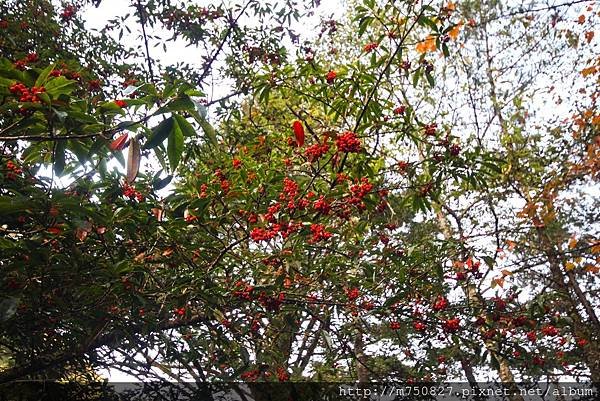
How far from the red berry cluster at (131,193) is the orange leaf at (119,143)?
0.67 m

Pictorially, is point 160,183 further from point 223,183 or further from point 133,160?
point 133,160

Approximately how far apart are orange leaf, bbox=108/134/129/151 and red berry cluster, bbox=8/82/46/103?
258mm

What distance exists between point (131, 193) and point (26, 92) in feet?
2.92

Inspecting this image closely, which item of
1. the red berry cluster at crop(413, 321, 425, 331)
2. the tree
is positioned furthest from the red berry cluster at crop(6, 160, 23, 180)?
the red berry cluster at crop(413, 321, 425, 331)

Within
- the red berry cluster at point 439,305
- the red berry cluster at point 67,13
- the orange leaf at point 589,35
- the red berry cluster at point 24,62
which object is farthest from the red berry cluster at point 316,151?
the orange leaf at point 589,35

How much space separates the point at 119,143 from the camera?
1.54m

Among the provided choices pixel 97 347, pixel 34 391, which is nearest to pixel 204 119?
pixel 97 347

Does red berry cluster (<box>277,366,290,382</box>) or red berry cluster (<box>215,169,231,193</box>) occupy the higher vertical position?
red berry cluster (<box>215,169,231,193</box>)

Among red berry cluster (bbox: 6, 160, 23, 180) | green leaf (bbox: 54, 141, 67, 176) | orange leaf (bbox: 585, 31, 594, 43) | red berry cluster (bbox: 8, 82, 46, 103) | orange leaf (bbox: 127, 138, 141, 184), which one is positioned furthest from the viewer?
orange leaf (bbox: 585, 31, 594, 43)

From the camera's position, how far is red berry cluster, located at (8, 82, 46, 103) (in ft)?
4.42

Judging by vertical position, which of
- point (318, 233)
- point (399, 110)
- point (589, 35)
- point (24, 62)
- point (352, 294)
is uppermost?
point (589, 35)

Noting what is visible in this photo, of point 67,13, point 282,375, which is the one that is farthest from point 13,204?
point 67,13

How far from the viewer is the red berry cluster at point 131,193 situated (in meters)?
2.20

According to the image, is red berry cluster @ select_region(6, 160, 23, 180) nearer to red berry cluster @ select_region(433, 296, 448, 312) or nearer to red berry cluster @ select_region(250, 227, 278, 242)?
red berry cluster @ select_region(250, 227, 278, 242)
